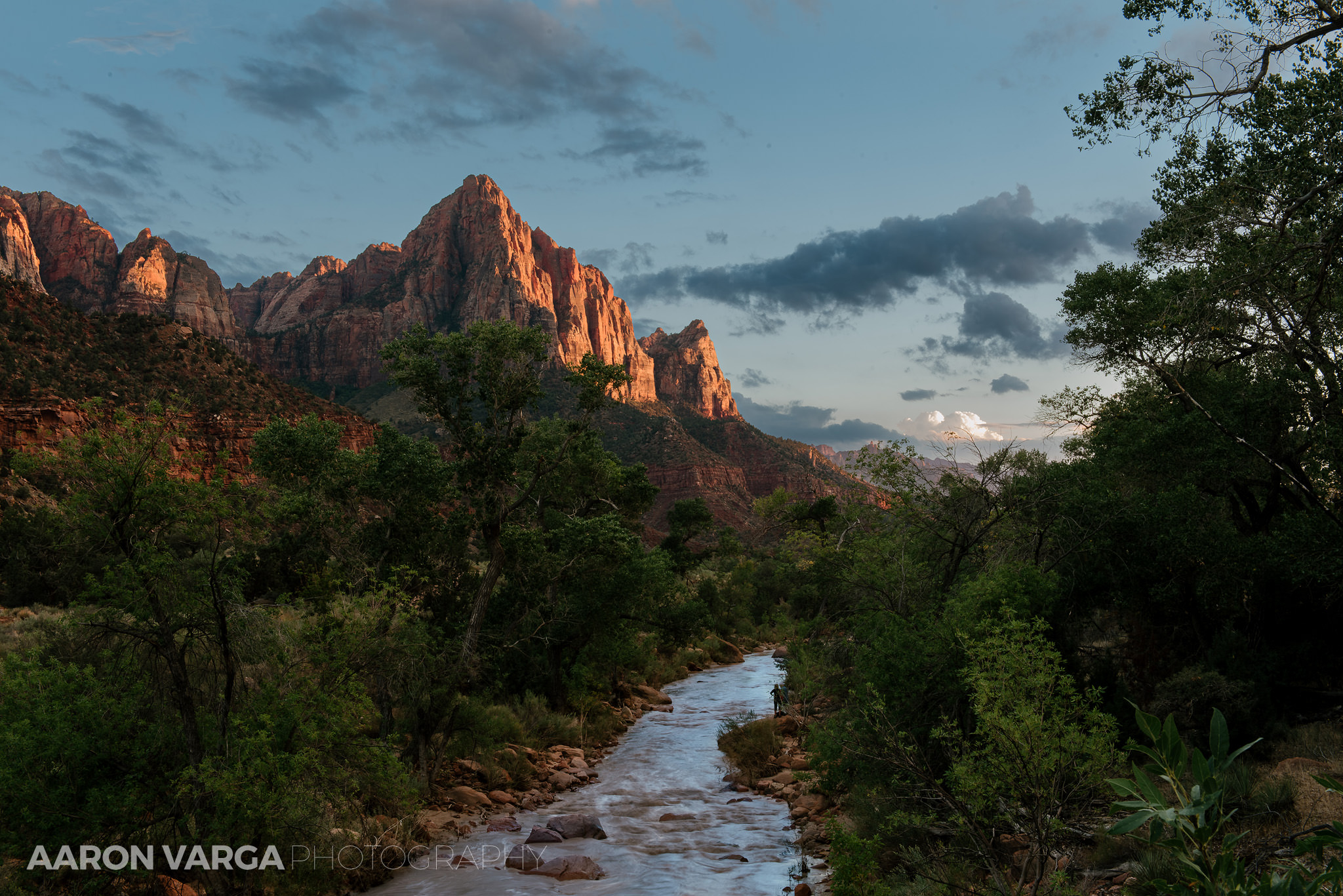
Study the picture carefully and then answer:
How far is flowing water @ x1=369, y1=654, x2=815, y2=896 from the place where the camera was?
12.5 m

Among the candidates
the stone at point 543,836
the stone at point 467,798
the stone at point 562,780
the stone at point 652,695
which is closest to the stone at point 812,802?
the stone at point 543,836

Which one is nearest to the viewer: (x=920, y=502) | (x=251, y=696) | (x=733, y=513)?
(x=251, y=696)

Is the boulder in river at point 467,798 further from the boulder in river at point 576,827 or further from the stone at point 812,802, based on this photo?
the stone at point 812,802

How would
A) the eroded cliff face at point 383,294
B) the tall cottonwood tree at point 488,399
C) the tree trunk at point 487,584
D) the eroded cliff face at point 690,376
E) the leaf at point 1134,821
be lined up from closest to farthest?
1. the leaf at point 1134,821
2. the tall cottonwood tree at point 488,399
3. the tree trunk at point 487,584
4. the eroded cliff face at point 383,294
5. the eroded cliff face at point 690,376

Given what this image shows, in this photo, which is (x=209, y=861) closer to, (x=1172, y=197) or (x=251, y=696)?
(x=251, y=696)

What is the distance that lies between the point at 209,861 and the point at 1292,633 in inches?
683

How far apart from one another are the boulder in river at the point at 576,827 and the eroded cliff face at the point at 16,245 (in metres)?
146

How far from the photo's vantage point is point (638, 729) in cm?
2539

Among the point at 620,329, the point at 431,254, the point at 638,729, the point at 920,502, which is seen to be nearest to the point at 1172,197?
the point at 920,502

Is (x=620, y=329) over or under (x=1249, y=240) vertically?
over

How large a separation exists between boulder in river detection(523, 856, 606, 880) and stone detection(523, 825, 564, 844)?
3.83 feet

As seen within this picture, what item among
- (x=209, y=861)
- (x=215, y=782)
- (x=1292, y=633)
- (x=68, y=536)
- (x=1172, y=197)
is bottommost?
(x=209, y=861)

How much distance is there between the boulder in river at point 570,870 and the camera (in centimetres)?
1286

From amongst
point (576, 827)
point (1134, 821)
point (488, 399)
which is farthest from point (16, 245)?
point (1134, 821)
